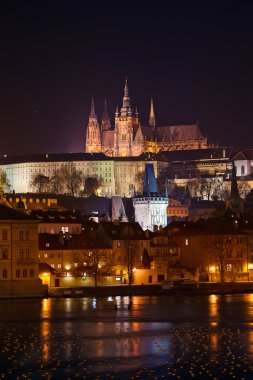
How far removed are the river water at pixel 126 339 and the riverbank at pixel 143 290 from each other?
180 inches

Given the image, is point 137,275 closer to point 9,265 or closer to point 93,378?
point 9,265

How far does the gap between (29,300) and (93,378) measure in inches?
1128

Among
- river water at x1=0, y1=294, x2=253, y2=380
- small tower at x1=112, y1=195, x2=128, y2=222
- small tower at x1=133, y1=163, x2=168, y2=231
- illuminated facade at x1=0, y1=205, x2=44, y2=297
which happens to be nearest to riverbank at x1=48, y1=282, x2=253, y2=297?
illuminated facade at x1=0, y1=205, x2=44, y2=297

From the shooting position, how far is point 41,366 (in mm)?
42031

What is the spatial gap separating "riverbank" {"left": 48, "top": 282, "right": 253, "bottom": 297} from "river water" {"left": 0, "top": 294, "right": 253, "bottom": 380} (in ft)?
15.0

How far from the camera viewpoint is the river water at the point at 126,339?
135 ft

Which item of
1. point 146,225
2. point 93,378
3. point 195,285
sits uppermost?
point 146,225

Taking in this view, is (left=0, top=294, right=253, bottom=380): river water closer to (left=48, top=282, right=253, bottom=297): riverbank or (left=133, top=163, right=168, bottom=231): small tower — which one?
(left=48, top=282, right=253, bottom=297): riverbank

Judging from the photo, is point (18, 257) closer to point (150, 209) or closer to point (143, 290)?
point (143, 290)

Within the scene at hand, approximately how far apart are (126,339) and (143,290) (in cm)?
2736

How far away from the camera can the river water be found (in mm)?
41156

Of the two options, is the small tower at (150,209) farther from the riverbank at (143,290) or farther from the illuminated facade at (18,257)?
the illuminated facade at (18,257)

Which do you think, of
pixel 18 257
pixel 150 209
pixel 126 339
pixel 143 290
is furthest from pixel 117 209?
pixel 126 339

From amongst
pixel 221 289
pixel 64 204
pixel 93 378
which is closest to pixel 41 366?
pixel 93 378
